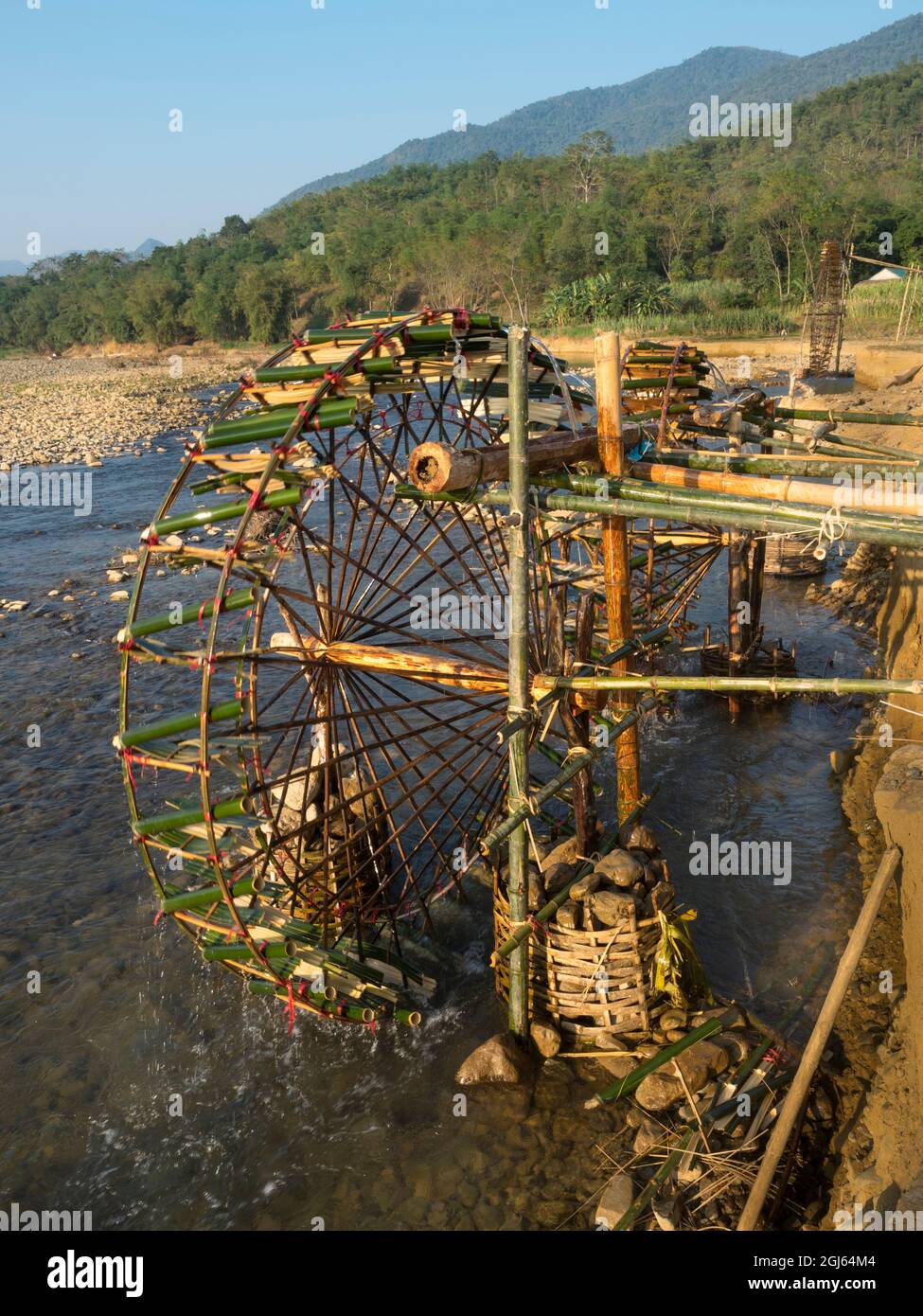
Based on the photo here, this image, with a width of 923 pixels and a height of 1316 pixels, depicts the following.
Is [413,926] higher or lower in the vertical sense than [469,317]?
lower

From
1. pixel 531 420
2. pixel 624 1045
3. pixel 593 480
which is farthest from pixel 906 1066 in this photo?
pixel 531 420

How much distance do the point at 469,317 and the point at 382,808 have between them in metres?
4.44

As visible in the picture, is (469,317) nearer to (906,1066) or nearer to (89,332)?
(906,1066)

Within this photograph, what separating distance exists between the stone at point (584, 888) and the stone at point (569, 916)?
0.06 m

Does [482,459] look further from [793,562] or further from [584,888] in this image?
[793,562]

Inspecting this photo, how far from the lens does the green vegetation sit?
53031 mm

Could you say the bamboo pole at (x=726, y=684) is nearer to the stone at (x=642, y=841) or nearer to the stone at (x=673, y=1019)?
the stone at (x=642, y=841)

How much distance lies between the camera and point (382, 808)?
29.5ft

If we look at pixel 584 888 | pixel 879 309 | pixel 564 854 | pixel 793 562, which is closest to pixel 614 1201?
pixel 584 888

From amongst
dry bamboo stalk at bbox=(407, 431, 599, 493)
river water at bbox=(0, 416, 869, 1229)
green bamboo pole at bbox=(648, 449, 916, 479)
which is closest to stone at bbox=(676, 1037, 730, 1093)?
river water at bbox=(0, 416, 869, 1229)

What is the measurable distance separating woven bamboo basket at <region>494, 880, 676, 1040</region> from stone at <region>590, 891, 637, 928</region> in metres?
0.04
